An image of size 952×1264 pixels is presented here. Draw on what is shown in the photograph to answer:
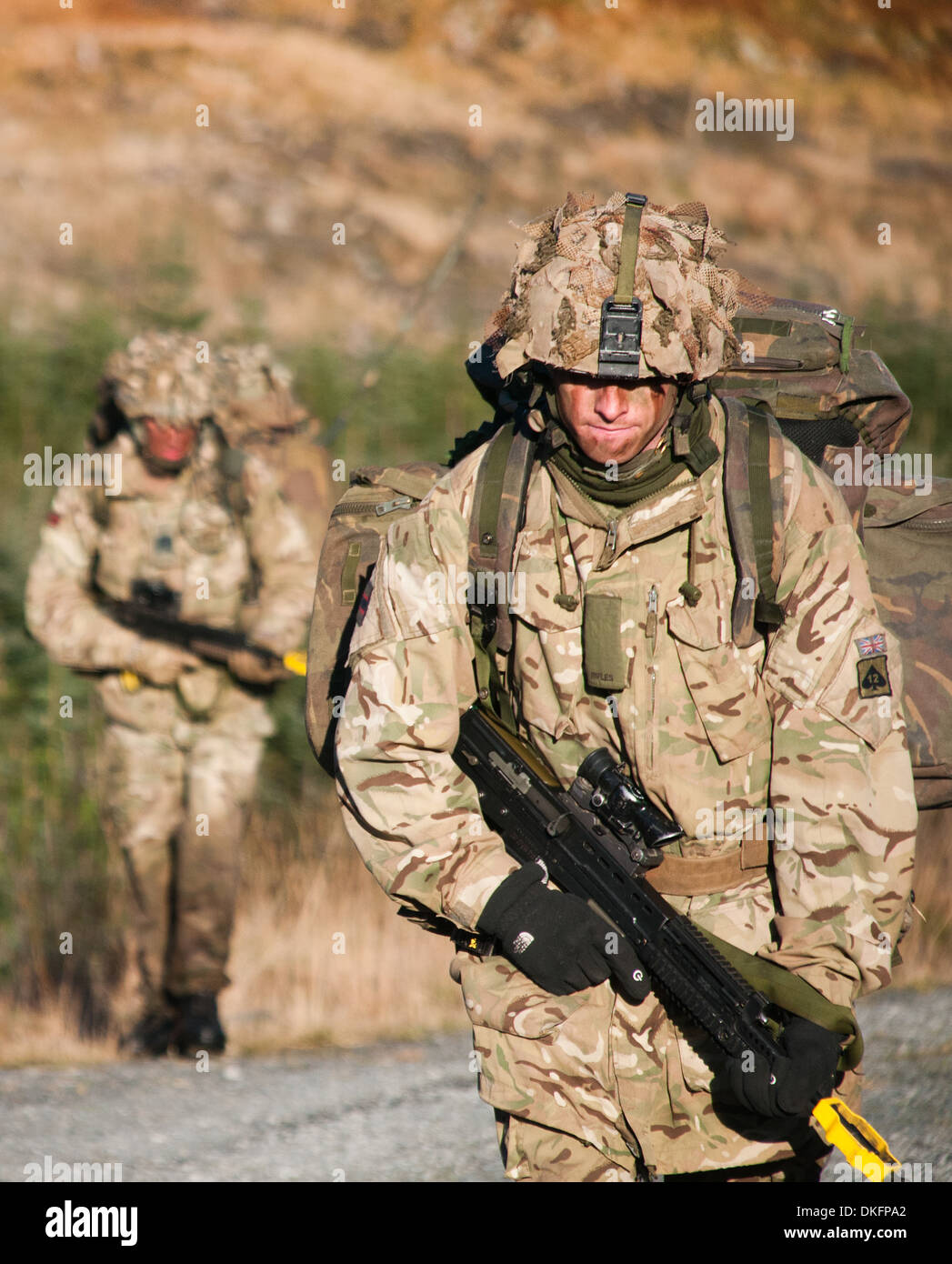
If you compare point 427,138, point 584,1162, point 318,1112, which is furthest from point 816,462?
point 427,138

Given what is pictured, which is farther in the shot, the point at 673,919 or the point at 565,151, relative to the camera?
the point at 565,151

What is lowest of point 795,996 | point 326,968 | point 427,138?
point 326,968

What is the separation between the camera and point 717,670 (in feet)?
9.10

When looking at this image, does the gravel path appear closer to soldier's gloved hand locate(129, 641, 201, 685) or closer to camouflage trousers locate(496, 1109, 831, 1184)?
soldier's gloved hand locate(129, 641, 201, 685)

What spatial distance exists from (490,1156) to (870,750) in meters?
2.80

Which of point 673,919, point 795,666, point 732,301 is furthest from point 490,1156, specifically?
point 732,301

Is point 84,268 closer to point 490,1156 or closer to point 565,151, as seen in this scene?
point 565,151

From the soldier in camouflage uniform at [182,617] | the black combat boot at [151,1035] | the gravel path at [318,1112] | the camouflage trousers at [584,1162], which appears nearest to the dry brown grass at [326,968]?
the black combat boot at [151,1035]

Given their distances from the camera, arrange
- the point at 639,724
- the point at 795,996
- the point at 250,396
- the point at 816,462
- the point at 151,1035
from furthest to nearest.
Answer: the point at 250,396 < the point at 151,1035 < the point at 816,462 < the point at 639,724 < the point at 795,996

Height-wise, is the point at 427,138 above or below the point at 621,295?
above

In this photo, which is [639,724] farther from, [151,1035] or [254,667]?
[151,1035]

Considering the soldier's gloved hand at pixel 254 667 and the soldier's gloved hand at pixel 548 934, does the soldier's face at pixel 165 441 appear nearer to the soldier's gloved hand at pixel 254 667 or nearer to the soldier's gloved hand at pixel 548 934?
the soldier's gloved hand at pixel 254 667

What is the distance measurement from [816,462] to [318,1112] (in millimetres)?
3463

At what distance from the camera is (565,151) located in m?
24.1
